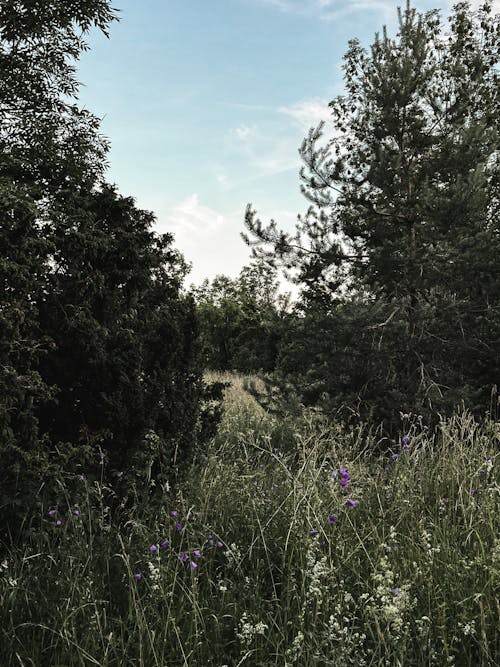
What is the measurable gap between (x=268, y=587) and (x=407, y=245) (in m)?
6.19

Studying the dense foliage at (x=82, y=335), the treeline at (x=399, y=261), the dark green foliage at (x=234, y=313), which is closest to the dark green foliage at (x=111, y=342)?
the dense foliage at (x=82, y=335)

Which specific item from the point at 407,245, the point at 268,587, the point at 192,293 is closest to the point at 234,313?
the point at 407,245

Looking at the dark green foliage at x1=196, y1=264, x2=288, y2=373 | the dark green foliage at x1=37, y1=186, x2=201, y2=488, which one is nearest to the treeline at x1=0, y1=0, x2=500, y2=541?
the dark green foliage at x1=37, y1=186, x2=201, y2=488

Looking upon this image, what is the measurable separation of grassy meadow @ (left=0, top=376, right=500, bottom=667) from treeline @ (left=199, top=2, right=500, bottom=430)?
145 inches

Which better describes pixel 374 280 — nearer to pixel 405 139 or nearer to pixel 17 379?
pixel 405 139

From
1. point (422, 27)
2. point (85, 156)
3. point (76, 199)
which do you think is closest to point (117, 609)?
point (76, 199)

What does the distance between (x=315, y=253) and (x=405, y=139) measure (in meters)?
2.01

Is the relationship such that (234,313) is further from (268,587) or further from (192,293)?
(268,587)

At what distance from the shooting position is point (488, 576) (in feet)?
9.04

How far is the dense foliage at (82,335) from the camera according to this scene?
135 inches

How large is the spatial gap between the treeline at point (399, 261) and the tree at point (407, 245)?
0.06ft

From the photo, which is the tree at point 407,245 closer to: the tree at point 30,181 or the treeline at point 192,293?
the treeline at point 192,293

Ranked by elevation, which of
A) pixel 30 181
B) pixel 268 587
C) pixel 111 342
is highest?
pixel 30 181

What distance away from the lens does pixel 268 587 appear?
2879 mm
